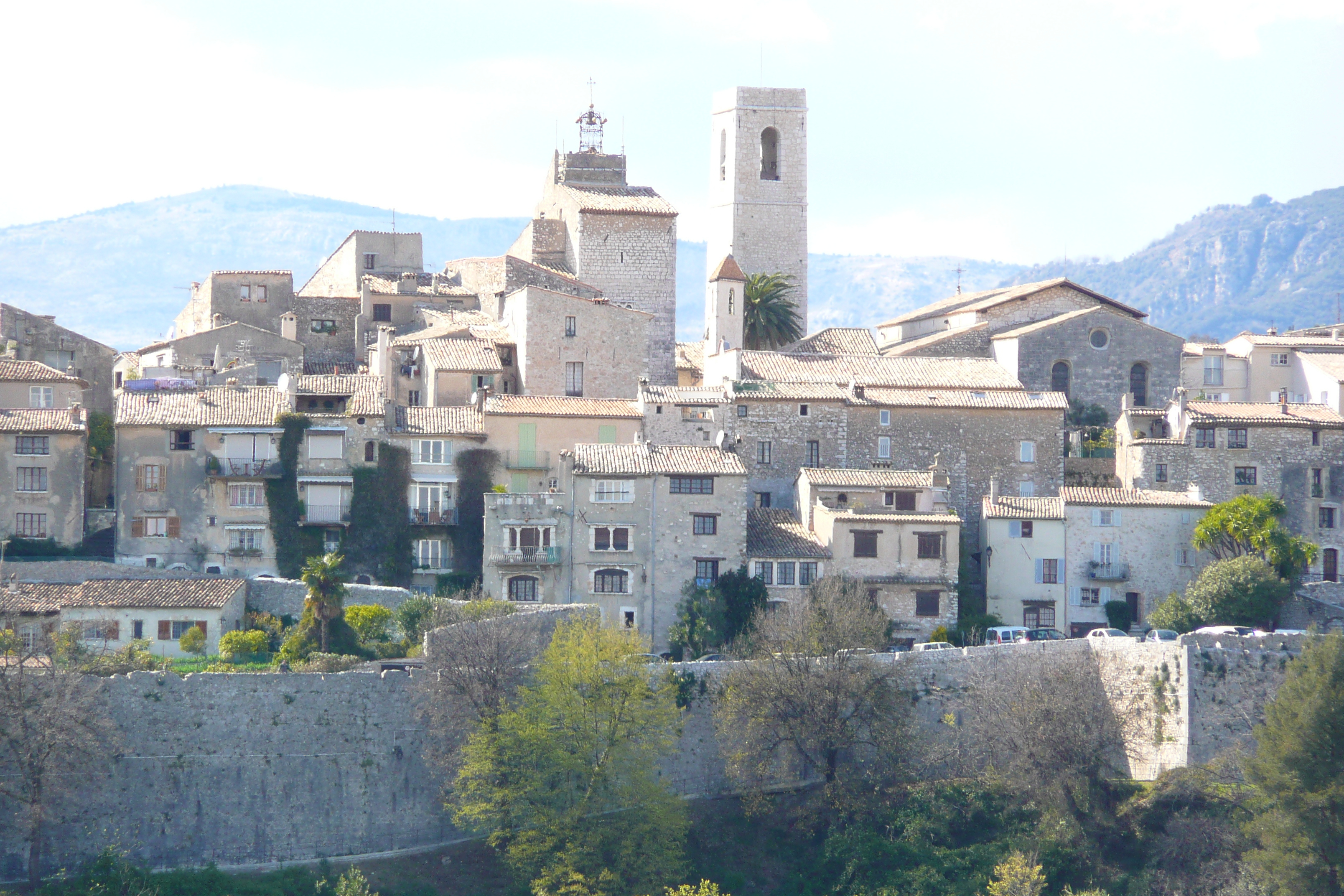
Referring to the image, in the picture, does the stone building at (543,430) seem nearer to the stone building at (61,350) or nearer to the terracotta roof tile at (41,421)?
the terracotta roof tile at (41,421)

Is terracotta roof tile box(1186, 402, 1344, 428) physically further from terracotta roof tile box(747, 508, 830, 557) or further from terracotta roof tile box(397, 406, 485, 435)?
terracotta roof tile box(397, 406, 485, 435)

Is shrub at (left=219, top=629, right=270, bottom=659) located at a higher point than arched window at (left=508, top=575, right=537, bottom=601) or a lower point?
lower

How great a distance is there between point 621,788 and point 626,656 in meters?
3.82

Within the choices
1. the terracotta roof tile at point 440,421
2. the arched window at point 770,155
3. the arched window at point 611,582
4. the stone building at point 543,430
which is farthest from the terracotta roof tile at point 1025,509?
the arched window at point 770,155

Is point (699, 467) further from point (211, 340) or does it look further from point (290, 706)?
point (211, 340)

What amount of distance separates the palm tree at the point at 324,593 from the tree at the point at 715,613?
10783mm

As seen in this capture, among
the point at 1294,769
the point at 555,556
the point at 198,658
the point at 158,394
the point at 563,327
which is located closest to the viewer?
the point at 1294,769

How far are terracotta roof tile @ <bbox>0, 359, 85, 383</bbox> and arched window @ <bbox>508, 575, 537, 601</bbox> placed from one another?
1961 centimetres

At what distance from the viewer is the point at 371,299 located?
81625 millimetres

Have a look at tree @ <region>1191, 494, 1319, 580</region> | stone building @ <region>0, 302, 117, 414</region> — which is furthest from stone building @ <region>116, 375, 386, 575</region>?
tree @ <region>1191, 494, 1319, 580</region>

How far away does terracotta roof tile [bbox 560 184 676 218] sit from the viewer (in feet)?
274

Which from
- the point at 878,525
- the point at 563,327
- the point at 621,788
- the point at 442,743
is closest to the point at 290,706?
the point at 442,743

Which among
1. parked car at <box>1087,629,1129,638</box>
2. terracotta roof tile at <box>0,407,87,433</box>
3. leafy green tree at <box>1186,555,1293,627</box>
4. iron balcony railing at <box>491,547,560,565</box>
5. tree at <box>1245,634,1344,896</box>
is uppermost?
terracotta roof tile at <box>0,407,87,433</box>

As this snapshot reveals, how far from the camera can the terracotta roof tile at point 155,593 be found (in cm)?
5734
